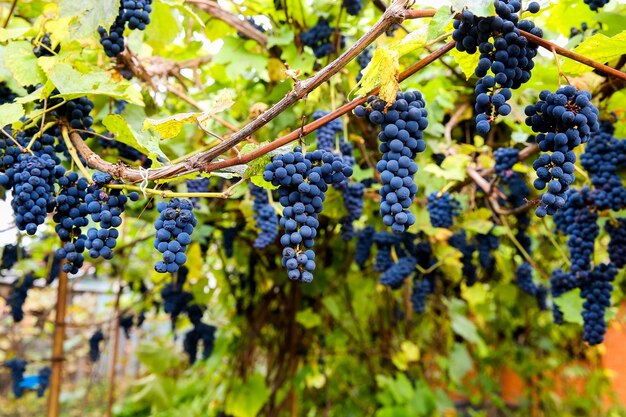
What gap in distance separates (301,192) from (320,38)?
114cm

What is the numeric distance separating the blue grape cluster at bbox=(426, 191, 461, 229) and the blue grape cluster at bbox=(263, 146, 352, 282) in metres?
0.92

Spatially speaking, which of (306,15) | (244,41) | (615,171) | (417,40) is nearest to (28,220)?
(417,40)

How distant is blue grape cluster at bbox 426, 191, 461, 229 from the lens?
1.82 meters

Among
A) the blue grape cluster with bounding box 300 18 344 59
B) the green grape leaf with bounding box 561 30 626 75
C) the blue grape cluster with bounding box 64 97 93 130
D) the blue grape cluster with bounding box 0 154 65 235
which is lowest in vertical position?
the blue grape cluster with bounding box 0 154 65 235

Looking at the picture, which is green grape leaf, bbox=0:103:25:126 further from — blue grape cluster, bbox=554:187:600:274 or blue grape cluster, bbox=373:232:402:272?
blue grape cluster, bbox=554:187:600:274

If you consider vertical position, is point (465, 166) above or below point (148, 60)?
below

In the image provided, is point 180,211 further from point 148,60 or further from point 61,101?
point 148,60

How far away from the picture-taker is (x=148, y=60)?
182 centimetres

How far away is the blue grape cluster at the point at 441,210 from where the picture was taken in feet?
5.96

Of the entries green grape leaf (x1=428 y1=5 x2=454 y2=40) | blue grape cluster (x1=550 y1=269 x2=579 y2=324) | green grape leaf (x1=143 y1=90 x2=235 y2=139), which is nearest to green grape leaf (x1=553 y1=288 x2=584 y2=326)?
blue grape cluster (x1=550 y1=269 x2=579 y2=324)

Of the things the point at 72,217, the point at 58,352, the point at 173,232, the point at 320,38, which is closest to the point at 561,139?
the point at 173,232

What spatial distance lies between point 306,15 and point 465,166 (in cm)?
88

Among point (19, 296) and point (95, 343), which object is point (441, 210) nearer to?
point (19, 296)

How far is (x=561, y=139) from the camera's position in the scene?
867 millimetres
